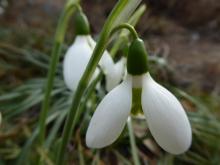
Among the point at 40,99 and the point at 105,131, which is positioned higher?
the point at 105,131

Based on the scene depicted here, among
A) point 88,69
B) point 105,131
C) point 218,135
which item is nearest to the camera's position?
point 105,131

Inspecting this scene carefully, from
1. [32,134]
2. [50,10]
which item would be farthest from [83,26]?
[50,10]

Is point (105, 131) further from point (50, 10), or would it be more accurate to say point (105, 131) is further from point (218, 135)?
point (50, 10)

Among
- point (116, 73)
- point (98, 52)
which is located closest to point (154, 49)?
point (116, 73)

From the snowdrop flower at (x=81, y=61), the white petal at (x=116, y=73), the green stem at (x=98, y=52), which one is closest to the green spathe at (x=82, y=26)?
the snowdrop flower at (x=81, y=61)

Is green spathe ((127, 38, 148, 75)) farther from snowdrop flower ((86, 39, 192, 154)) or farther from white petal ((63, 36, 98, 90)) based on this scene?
white petal ((63, 36, 98, 90))

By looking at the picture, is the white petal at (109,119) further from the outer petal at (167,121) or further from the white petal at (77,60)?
the white petal at (77,60)
